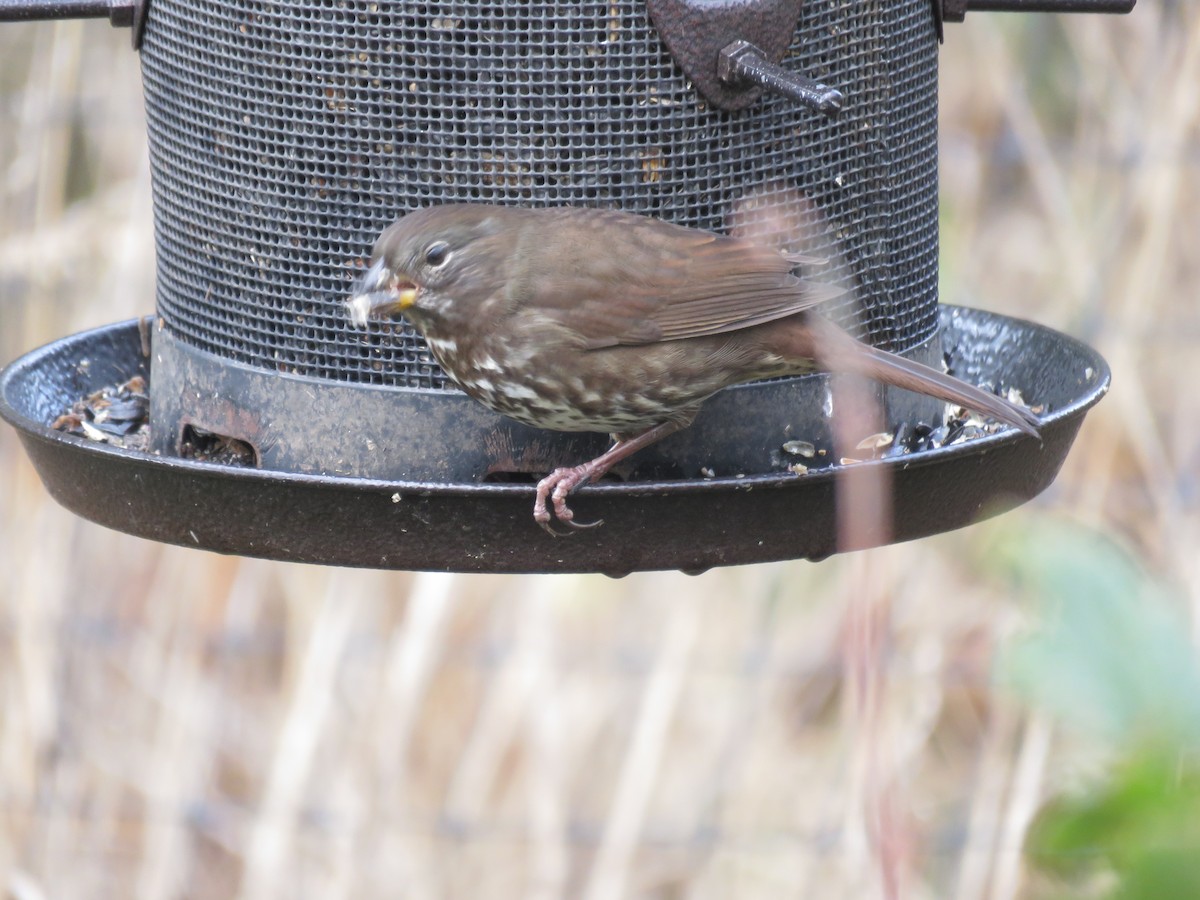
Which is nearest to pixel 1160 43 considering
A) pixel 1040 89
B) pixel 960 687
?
pixel 1040 89

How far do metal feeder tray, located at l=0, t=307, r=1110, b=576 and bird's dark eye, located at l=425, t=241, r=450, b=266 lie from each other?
441 mm

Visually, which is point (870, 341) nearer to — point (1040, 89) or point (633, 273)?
point (633, 273)

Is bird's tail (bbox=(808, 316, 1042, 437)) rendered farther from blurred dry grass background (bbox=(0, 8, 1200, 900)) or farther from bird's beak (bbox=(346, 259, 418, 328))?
blurred dry grass background (bbox=(0, 8, 1200, 900))

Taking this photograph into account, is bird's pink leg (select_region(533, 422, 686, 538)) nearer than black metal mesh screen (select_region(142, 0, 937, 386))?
Yes

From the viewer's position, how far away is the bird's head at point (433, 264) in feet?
9.68

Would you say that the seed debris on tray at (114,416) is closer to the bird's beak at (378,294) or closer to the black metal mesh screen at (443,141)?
the black metal mesh screen at (443,141)

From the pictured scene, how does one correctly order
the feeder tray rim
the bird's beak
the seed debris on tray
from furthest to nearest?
the seed debris on tray < the bird's beak < the feeder tray rim

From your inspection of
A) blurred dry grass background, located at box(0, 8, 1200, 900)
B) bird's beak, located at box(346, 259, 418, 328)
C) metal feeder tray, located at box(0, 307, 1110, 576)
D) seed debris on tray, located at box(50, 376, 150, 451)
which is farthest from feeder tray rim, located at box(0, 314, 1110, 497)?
blurred dry grass background, located at box(0, 8, 1200, 900)

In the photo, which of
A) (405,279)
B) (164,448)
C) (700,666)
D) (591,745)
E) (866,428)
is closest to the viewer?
(405,279)

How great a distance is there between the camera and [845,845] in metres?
5.51

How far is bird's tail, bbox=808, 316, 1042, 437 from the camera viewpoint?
2971 mm

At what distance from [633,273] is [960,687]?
4000 mm

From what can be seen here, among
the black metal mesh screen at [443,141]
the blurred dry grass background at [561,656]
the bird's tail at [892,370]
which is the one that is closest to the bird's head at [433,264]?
the black metal mesh screen at [443,141]

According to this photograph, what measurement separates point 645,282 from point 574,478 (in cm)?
46
